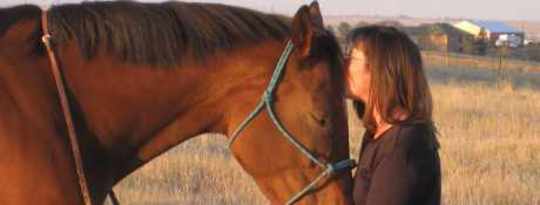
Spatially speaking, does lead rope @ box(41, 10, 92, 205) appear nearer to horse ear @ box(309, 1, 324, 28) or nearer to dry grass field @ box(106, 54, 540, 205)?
horse ear @ box(309, 1, 324, 28)

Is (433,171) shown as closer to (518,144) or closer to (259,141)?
(259,141)

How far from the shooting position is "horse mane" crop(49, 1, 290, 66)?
9.43 feet

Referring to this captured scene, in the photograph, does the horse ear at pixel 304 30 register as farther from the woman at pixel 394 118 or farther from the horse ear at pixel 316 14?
the woman at pixel 394 118

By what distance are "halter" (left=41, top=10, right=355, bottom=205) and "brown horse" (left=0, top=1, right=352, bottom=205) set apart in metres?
0.01

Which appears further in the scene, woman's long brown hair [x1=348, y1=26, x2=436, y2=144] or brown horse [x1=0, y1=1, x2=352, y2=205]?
woman's long brown hair [x1=348, y1=26, x2=436, y2=144]

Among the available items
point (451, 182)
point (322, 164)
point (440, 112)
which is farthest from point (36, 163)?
point (440, 112)

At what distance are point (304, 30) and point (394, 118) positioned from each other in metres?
0.49

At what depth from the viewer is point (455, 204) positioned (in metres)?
6.94

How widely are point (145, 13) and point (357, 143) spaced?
7.24 metres

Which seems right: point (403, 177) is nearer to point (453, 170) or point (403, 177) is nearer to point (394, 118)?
point (394, 118)

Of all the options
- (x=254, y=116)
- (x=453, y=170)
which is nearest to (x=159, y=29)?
(x=254, y=116)

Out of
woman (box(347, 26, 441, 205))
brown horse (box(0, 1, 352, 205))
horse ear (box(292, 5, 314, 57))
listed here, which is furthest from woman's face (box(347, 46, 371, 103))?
horse ear (box(292, 5, 314, 57))

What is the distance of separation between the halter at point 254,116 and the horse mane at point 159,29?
64 millimetres

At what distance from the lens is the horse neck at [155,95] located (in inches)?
113
